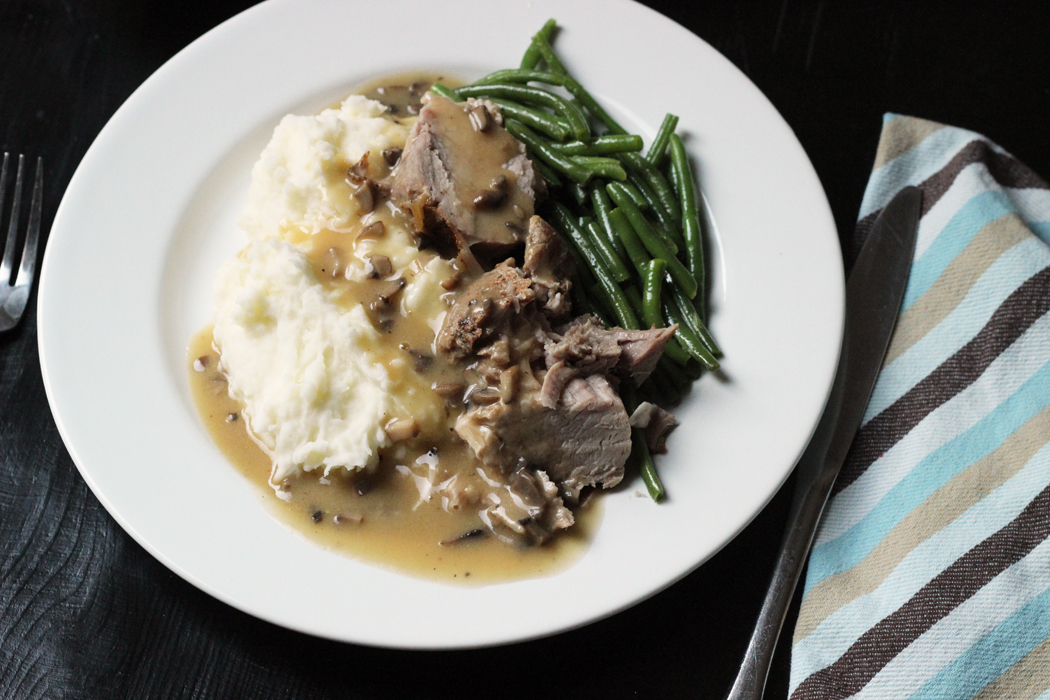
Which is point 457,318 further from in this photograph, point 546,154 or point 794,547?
point 794,547

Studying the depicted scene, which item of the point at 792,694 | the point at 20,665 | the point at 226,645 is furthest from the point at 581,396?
the point at 20,665

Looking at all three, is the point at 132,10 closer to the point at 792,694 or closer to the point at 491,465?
the point at 491,465

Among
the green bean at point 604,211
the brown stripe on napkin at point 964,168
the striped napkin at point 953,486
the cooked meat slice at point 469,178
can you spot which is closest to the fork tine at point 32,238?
the cooked meat slice at point 469,178

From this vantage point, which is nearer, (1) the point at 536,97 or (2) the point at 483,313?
(2) the point at 483,313

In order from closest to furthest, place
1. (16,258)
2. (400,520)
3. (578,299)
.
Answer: (400,520)
(578,299)
(16,258)

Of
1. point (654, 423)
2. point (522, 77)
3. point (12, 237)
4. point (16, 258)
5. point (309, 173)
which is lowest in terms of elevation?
point (16, 258)

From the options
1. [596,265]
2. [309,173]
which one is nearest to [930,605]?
[596,265]
